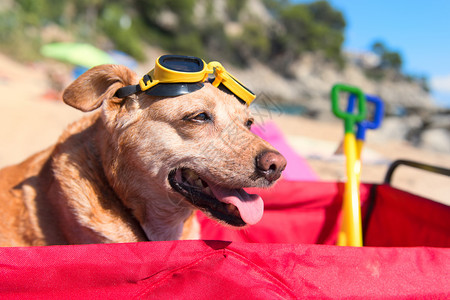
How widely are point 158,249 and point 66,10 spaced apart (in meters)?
40.3

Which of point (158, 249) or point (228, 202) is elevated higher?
point (228, 202)

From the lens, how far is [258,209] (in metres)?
1.75

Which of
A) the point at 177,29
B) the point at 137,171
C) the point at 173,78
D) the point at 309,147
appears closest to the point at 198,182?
the point at 137,171

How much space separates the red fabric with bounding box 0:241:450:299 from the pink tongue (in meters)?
0.52

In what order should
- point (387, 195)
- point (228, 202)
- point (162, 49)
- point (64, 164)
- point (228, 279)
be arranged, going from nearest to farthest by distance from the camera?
point (228, 279), point (228, 202), point (64, 164), point (387, 195), point (162, 49)

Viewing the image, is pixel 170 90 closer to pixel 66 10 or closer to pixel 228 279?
pixel 228 279

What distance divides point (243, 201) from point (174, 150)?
1.47 feet

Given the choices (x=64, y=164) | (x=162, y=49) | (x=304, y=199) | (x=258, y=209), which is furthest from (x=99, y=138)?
(x=162, y=49)

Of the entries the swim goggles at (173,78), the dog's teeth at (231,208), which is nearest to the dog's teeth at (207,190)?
the dog's teeth at (231,208)

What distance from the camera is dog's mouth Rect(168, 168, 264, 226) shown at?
1.69 metres

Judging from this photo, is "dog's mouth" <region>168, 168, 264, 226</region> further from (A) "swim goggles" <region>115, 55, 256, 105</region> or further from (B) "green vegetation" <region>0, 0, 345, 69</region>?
(B) "green vegetation" <region>0, 0, 345, 69</region>

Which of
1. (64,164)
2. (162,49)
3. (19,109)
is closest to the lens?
(64,164)

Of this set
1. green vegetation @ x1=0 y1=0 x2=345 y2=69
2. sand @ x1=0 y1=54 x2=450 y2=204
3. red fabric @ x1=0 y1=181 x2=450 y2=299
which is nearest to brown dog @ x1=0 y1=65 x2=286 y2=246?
red fabric @ x1=0 y1=181 x2=450 y2=299

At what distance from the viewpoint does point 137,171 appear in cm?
180
